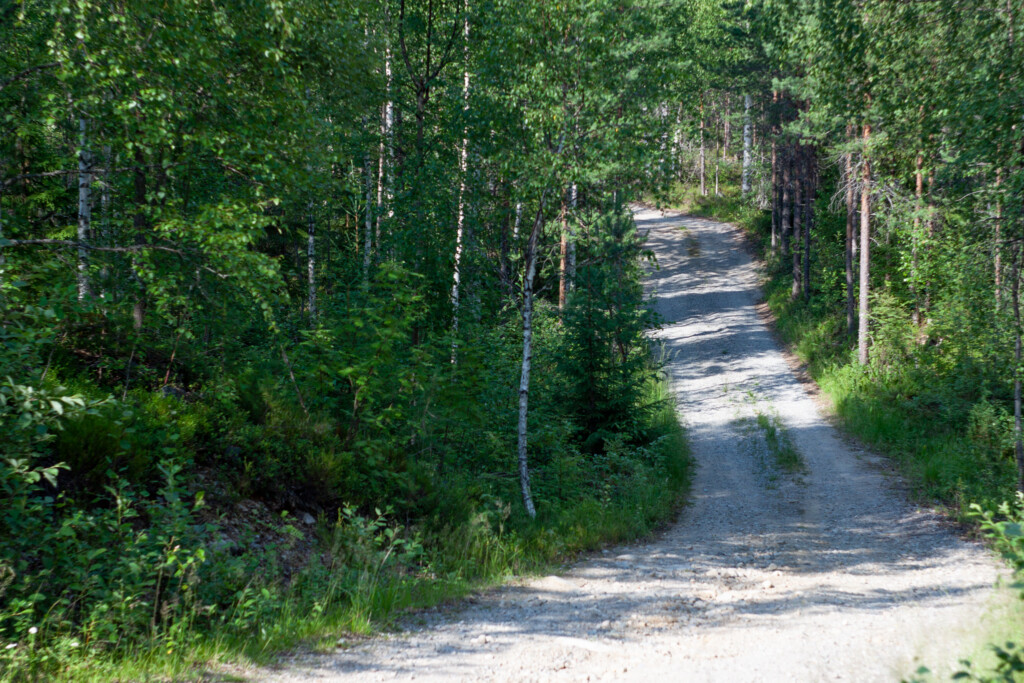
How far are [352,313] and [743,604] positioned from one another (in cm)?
587

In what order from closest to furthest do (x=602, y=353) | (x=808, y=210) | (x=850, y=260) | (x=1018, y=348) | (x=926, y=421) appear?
(x=1018, y=348), (x=602, y=353), (x=926, y=421), (x=850, y=260), (x=808, y=210)

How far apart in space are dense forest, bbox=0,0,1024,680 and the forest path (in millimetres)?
607

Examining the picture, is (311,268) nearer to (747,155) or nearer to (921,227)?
(921,227)

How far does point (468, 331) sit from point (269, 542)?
536 centimetres

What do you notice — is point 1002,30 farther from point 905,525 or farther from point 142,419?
point 142,419

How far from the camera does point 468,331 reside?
1094 centimetres

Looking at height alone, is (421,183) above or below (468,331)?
above

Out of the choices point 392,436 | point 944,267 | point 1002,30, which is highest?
point 1002,30

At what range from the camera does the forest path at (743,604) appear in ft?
14.9

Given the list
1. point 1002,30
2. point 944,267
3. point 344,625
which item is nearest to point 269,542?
point 344,625

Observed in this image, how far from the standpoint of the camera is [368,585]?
5785mm

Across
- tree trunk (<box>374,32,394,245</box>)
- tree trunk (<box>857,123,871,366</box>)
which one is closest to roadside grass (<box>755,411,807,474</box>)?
tree trunk (<box>857,123,871,366</box>)

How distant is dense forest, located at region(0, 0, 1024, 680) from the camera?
5.02 m

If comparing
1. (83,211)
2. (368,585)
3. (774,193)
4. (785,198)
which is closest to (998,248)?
(368,585)
